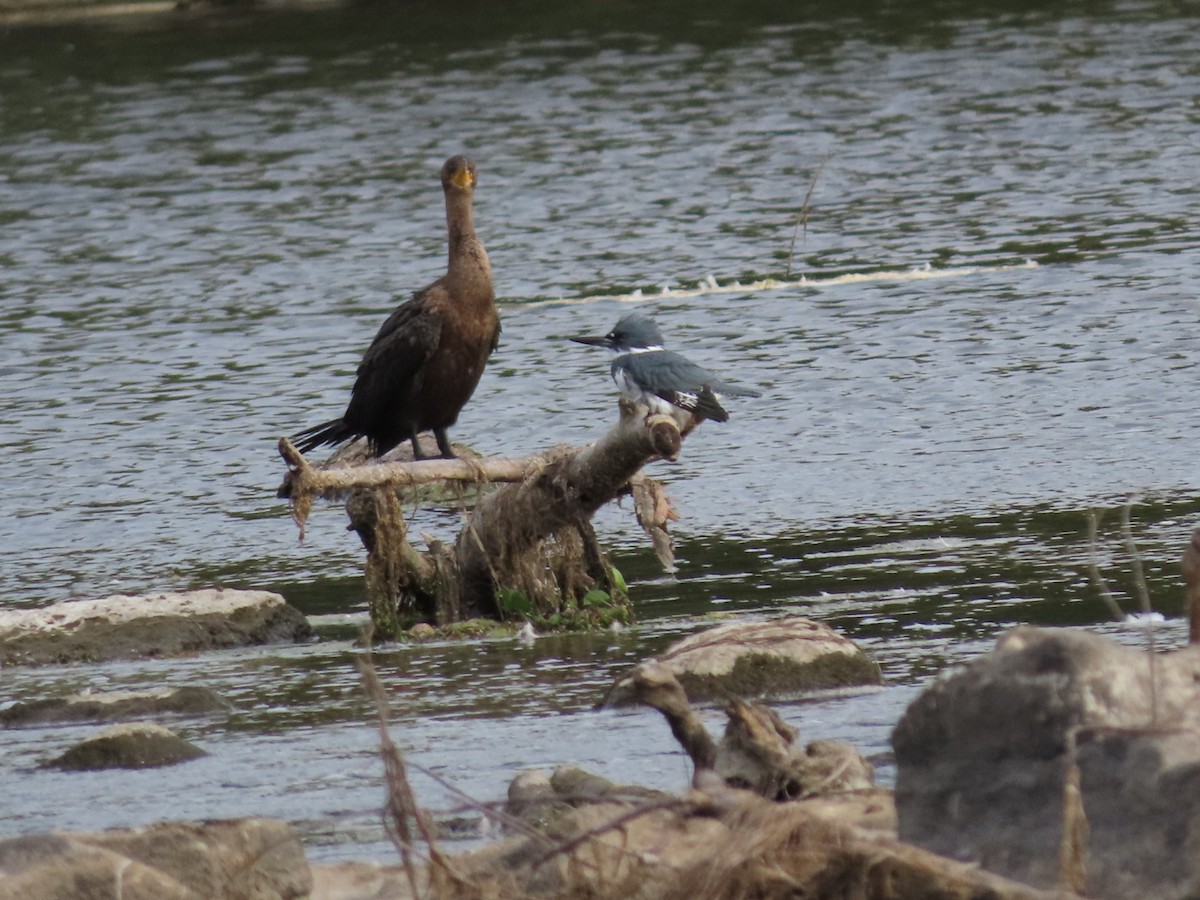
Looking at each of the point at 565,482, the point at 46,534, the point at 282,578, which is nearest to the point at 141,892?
the point at 565,482

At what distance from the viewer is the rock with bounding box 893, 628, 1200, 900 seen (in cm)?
449

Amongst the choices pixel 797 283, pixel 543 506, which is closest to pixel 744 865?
pixel 543 506

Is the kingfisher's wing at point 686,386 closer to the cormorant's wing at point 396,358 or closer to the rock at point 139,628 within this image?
the cormorant's wing at point 396,358

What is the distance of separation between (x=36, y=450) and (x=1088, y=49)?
15.9 metres

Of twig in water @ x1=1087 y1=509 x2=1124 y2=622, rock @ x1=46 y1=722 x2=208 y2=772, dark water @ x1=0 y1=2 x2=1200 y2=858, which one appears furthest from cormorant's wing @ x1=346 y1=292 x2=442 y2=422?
rock @ x1=46 y1=722 x2=208 y2=772

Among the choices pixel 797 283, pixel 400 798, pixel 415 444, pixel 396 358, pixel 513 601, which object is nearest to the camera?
pixel 400 798

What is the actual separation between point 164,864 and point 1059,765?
2.00 metres

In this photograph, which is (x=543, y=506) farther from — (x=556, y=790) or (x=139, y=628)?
(x=556, y=790)

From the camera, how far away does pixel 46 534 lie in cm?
1126

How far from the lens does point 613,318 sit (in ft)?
50.5

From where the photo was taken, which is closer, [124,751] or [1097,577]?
[1097,577]

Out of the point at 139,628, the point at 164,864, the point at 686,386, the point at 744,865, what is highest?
the point at 744,865

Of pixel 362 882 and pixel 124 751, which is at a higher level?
pixel 362 882

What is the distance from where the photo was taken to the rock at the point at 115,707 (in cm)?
775
